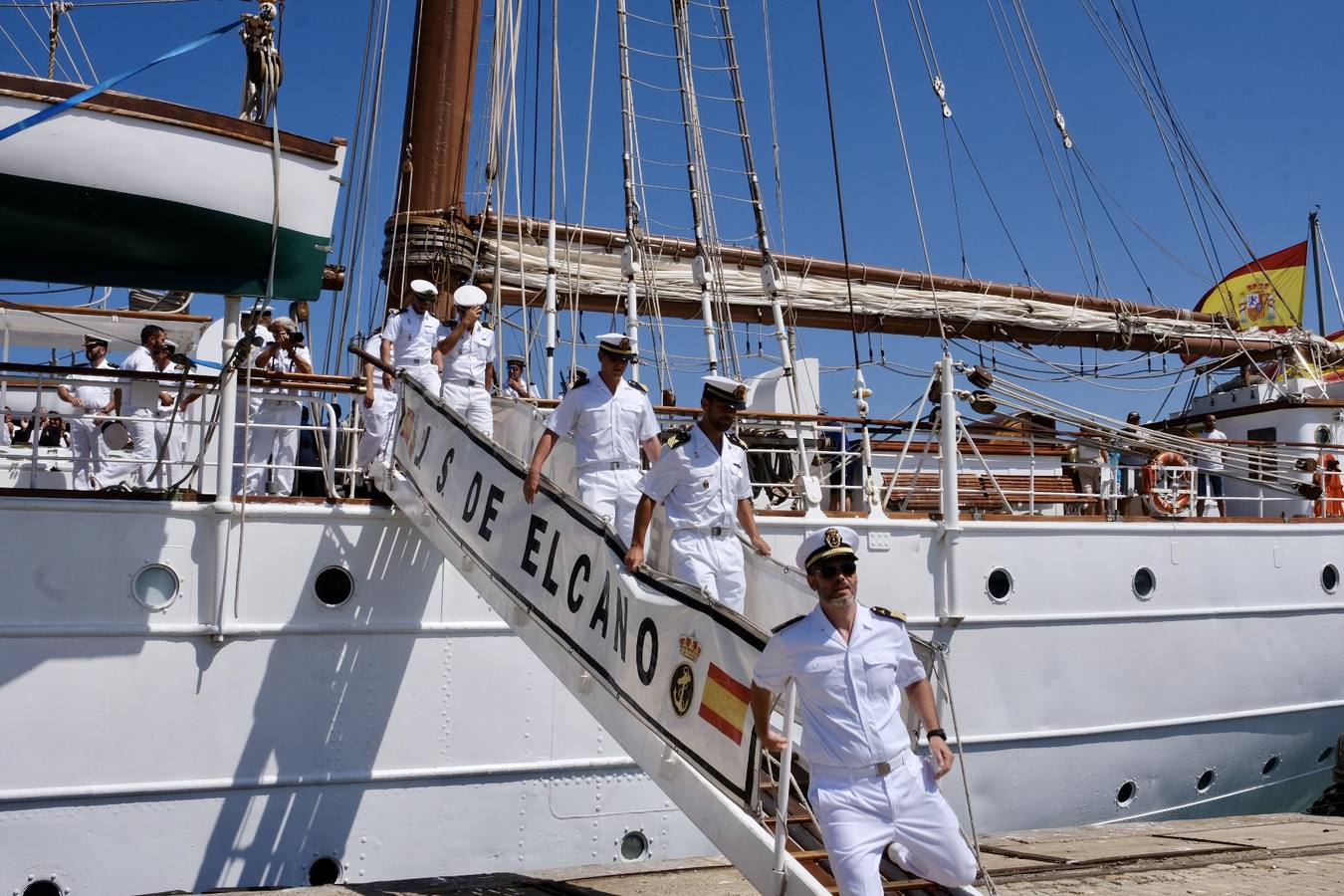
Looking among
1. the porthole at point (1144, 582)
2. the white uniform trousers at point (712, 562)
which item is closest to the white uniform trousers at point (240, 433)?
the white uniform trousers at point (712, 562)

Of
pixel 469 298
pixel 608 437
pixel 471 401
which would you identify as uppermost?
pixel 469 298

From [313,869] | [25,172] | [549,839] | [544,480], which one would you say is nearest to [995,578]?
[549,839]

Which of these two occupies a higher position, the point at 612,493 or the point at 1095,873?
the point at 612,493

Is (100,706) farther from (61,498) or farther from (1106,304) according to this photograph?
(1106,304)

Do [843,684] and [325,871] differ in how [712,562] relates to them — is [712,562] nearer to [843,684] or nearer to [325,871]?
[843,684]

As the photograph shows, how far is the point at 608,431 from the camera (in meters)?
6.20

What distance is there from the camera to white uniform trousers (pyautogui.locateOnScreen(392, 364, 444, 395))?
313 inches

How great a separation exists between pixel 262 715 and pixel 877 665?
15.2 ft

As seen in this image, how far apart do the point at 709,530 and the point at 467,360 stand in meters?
3.13

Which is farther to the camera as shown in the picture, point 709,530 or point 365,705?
point 365,705

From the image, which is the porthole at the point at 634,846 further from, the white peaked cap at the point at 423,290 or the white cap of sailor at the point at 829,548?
the white cap of sailor at the point at 829,548

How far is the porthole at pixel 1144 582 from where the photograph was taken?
9.65m

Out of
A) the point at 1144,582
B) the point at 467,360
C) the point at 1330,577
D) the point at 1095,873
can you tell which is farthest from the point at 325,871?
the point at 1330,577

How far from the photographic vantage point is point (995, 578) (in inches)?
355
